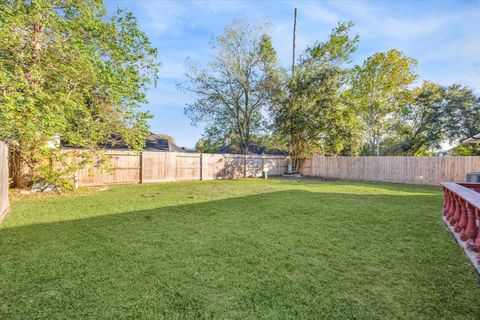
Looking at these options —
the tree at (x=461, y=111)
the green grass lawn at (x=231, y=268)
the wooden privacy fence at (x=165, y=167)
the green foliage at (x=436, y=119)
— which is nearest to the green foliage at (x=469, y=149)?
the green foliage at (x=436, y=119)

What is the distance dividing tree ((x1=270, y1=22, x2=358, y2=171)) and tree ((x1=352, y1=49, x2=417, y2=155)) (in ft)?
9.07

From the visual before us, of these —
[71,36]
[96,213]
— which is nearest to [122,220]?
[96,213]

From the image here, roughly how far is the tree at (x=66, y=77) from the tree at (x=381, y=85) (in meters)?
14.8

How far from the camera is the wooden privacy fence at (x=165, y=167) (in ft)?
28.7

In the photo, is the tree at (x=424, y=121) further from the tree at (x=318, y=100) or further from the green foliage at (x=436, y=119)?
the tree at (x=318, y=100)

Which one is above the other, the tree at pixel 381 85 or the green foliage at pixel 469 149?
the tree at pixel 381 85

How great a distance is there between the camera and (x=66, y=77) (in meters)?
6.10

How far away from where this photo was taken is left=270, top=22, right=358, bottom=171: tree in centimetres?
1389

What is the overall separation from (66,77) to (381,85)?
732 inches

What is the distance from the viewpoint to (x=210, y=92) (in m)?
15.5

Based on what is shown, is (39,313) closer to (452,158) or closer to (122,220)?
(122,220)

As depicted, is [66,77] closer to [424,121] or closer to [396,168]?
[396,168]

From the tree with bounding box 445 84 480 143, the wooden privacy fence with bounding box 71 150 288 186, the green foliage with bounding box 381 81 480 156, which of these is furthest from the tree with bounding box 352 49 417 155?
the wooden privacy fence with bounding box 71 150 288 186

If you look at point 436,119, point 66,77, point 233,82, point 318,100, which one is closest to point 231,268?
point 66,77
